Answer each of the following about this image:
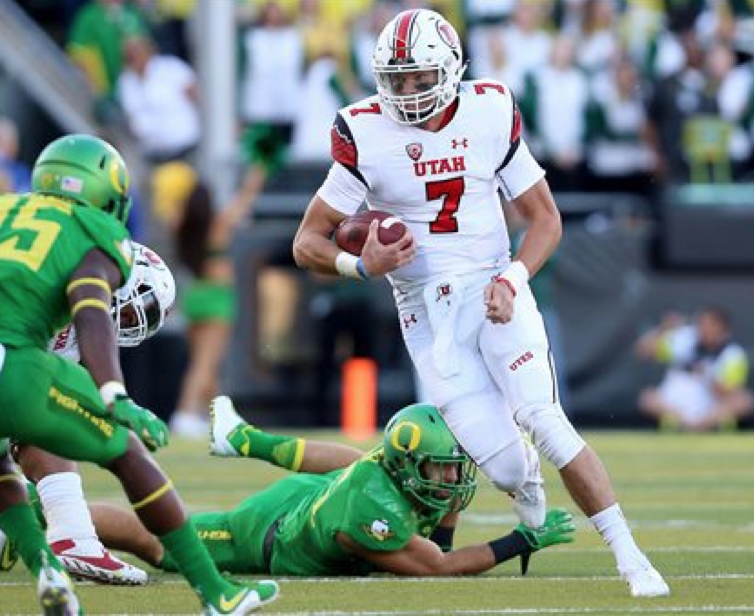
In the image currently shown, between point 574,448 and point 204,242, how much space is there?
8166mm

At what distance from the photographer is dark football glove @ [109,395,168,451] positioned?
4.77 m

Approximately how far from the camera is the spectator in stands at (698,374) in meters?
14.2

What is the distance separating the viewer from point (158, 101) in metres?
15.1

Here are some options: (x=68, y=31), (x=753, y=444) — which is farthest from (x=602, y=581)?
(x=68, y=31)

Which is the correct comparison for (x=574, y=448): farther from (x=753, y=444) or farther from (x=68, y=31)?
(x=68, y=31)

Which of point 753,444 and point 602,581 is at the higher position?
point 602,581

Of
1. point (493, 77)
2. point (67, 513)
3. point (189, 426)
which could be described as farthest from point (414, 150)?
point (493, 77)

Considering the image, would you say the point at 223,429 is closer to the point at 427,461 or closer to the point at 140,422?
the point at 427,461

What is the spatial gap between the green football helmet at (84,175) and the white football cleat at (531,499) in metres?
1.60

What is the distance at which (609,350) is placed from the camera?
14.5 m

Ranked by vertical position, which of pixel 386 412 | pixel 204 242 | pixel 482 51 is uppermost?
pixel 482 51

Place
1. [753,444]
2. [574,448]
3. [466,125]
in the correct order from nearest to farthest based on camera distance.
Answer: [574,448] < [466,125] < [753,444]

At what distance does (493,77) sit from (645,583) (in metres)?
8.96

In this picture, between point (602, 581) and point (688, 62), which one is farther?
point (688, 62)
